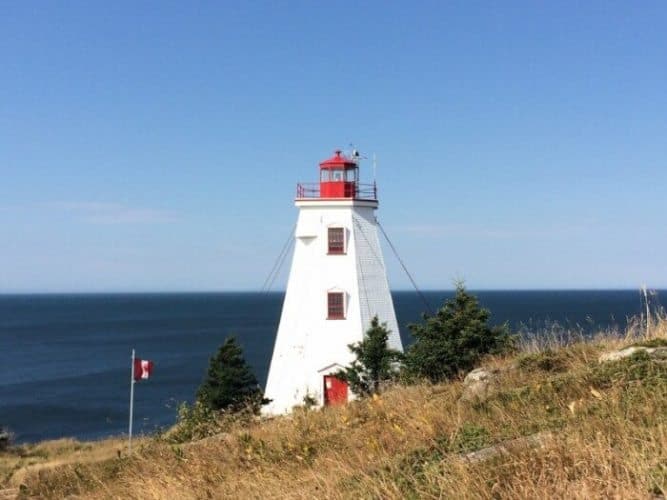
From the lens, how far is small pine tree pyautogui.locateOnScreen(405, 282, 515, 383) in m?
14.0

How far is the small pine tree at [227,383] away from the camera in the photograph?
69.3 ft

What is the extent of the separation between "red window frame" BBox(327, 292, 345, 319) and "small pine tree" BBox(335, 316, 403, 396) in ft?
6.34

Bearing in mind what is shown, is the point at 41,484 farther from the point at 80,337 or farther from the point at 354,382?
the point at 80,337

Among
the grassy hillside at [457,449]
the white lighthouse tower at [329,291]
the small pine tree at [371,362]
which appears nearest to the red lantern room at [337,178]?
the white lighthouse tower at [329,291]

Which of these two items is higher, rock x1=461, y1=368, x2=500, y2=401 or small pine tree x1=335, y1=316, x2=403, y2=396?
rock x1=461, y1=368, x2=500, y2=401

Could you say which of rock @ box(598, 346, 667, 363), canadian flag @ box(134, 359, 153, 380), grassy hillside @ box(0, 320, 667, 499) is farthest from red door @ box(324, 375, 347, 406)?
Answer: rock @ box(598, 346, 667, 363)

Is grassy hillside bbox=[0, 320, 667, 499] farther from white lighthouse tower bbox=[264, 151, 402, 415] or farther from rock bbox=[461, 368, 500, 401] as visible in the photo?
white lighthouse tower bbox=[264, 151, 402, 415]

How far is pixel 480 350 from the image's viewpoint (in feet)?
46.7

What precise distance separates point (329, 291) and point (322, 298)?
13.8 inches

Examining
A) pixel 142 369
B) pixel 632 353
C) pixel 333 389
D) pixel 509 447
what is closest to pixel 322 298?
pixel 333 389

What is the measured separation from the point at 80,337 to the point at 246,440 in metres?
95.9

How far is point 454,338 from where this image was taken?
14547 mm

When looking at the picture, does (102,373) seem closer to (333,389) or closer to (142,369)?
(142,369)

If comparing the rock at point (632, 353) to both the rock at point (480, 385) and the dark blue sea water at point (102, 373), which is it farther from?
the dark blue sea water at point (102, 373)
